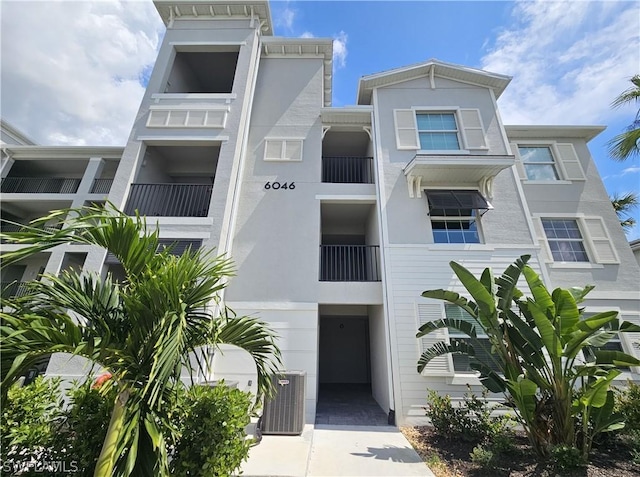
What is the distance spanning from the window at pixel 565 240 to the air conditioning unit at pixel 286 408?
9427 millimetres

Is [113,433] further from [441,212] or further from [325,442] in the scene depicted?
[441,212]

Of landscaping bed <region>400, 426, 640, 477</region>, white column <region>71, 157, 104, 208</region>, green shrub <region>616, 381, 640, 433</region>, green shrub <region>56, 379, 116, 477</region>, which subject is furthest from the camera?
white column <region>71, 157, 104, 208</region>

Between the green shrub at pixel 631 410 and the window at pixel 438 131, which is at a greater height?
the window at pixel 438 131

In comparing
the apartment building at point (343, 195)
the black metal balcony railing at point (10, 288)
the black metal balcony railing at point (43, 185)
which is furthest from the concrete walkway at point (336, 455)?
the black metal balcony railing at point (43, 185)

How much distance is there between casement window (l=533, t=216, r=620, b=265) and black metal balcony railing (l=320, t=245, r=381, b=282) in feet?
19.0

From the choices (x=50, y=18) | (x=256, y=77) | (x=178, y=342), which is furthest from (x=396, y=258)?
(x=50, y=18)

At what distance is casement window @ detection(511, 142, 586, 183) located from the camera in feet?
33.0

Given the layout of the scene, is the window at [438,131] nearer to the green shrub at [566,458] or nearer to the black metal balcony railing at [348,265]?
the black metal balcony railing at [348,265]

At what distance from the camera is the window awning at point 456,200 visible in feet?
28.0

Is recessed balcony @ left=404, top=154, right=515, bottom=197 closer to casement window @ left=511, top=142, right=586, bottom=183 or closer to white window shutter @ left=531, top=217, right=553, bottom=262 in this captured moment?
white window shutter @ left=531, top=217, right=553, bottom=262

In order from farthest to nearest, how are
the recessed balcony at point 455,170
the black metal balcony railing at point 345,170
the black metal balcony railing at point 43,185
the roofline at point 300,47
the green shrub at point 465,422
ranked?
1. the black metal balcony railing at point 43,185
2. the roofline at point 300,47
3. the black metal balcony railing at point 345,170
4. the recessed balcony at point 455,170
5. the green shrub at point 465,422

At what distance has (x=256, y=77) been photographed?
11.1 metres

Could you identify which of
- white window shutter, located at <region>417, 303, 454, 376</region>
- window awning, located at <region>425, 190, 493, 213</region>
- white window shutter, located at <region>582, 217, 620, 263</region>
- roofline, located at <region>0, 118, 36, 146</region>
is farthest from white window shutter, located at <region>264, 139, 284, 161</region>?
roofline, located at <region>0, 118, 36, 146</region>

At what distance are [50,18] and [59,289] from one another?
916cm
